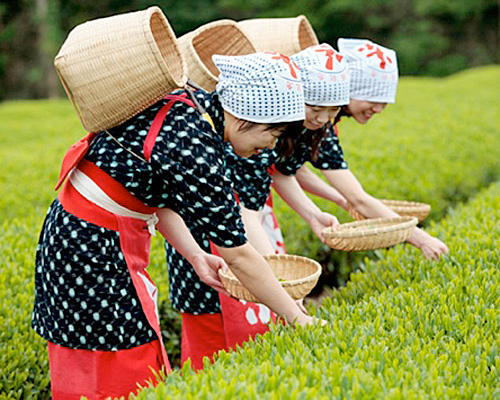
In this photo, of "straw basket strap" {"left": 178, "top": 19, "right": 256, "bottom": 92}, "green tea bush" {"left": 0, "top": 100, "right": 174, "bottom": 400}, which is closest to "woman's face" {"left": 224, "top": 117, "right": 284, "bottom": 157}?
"straw basket strap" {"left": 178, "top": 19, "right": 256, "bottom": 92}

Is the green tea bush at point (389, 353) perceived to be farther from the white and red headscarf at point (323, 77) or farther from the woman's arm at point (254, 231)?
the white and red headscarf at point (323, 77)

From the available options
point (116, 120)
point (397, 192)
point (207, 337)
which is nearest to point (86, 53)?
point (116, 120)

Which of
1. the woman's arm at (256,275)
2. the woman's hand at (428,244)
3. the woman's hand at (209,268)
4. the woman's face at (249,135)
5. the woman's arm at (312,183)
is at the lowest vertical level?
the woman's hand at (428,244)

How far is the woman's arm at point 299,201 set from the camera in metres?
3.08

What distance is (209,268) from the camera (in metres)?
2.39

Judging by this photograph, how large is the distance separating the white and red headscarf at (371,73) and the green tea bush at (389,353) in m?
0.89

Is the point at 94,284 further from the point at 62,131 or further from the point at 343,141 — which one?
the point at 62,131

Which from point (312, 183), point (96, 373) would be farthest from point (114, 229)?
point (312, 183)

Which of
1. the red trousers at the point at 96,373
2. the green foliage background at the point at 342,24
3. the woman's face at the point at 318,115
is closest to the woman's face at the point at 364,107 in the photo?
the woman's face at the point at 318,115

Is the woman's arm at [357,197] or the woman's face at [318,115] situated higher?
the woman's face at [318,115]

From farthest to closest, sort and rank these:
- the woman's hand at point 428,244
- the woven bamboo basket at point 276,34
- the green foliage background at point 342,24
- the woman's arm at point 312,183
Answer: the green foliage background at point 342,24, the woman's arm at point 312,183, the woven bamboo basket at point 276,34, the woman's hand at point 428,244

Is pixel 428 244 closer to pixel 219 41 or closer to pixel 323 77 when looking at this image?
pixel 323 77

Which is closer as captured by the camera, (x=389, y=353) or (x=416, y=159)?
(x=389, y=353)

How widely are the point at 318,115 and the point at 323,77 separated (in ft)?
0.57
